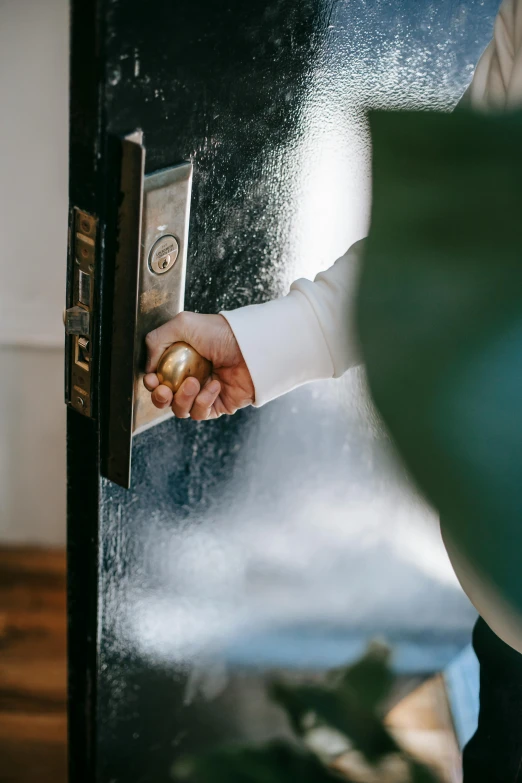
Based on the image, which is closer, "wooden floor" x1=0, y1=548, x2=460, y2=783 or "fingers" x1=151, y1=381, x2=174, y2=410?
"fingers" x1=151, y1=381, x2=174, y2=410

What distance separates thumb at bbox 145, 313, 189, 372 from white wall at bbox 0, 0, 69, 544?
760 mm

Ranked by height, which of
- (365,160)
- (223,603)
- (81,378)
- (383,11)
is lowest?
(223,603)

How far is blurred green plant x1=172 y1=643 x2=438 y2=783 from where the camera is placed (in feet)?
3.69

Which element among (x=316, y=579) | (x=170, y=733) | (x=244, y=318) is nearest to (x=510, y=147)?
(x=244, y=318)

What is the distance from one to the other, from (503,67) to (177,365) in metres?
0.40

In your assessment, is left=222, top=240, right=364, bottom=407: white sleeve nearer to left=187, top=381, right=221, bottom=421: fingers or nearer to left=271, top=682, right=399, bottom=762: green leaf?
left=187, top=381, right=221, bottom=421: fingers

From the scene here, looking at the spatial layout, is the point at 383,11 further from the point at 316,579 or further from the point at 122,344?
the point at 316,579

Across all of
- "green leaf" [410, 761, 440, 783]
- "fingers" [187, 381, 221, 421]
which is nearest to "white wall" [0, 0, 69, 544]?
"fingers" [187, 381, 221, 421]

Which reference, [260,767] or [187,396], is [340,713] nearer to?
[260,767]

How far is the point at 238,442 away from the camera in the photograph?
36.8 inches

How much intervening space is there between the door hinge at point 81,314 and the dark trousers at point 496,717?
2.05 ft

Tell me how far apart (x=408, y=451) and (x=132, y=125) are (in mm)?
481

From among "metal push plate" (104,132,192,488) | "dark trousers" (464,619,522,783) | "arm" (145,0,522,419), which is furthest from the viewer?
"dark trousers" (464,619,522,783)

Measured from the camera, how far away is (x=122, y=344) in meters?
0.63
